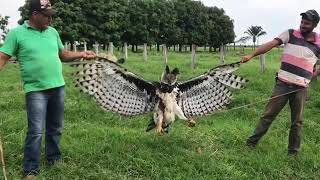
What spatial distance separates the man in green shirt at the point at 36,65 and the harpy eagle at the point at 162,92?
1.07 metres

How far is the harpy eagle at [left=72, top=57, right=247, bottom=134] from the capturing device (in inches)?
292

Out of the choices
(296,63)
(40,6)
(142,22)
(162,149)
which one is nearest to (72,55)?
(40,6)

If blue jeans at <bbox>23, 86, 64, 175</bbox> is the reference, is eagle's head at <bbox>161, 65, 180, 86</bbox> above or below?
above

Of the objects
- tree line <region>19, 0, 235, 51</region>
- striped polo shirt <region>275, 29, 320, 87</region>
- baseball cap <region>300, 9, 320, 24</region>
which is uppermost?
tree line <region>19, 0, 235, 51</region>

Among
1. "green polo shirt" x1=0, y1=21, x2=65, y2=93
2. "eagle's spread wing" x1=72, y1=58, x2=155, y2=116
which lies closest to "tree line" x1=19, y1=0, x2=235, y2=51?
"eagle's spread wing" x1=72, y1=58, x2=155, y2=116

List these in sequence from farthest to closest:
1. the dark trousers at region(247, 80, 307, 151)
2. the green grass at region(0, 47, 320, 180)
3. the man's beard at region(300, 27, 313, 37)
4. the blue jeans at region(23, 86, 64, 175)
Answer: the dark trousers at region(247, 80, 307, 151)
the man's beard at region(300, 27, 313, 37)
the green grass at region(0, 47, 320, 180)
the blue jeans at region(23, 86, 64, 175)

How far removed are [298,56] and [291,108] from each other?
0.82m

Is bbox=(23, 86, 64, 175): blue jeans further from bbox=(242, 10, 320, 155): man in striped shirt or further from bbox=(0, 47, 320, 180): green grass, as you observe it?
bbox=(242, 10, 320, 155): man in striped shirt

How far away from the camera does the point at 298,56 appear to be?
24.3 ft

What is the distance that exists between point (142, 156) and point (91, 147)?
790 mm

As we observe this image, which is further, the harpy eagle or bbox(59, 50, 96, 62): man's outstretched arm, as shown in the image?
the harpy eagle

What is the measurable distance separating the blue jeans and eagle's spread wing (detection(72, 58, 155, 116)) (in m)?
0.73

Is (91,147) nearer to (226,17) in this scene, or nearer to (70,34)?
(70,34)

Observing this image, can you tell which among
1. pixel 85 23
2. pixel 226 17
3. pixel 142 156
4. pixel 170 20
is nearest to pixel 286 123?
pixel 142 156
